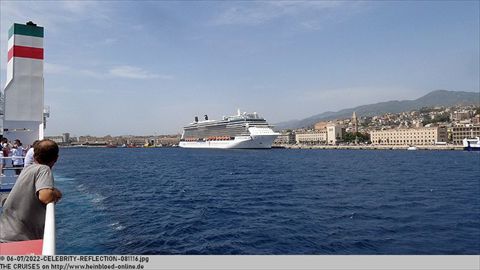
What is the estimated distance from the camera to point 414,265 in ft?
8.71

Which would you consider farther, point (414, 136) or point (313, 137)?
point (313, 137)

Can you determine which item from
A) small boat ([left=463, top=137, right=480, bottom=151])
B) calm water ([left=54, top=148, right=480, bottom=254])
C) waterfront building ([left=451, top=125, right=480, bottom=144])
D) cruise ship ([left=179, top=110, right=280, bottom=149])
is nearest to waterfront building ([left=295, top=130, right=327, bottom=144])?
waterfront building ([left=451, top=125, right=480, bottom=144])

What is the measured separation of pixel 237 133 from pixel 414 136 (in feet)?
259

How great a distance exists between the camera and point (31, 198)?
9.99 feet

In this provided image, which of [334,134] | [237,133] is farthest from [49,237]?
[334,134]

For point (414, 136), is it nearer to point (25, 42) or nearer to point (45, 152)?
point (25, 42)

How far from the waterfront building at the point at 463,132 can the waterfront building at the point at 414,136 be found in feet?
9.97

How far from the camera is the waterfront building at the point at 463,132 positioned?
427ft

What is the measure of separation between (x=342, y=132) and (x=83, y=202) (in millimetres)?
173140

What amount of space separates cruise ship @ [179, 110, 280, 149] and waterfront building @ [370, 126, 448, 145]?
69.5 meters

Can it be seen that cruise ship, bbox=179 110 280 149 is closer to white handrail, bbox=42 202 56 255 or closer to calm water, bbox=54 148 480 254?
calm water, bbox=54 148 480 254

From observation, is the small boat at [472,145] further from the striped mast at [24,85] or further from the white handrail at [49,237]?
the white handrail at [49,237]

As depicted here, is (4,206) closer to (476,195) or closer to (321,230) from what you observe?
(321,230)

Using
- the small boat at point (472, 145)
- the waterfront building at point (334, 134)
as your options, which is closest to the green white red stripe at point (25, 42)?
the small boat at point (472, 145)
